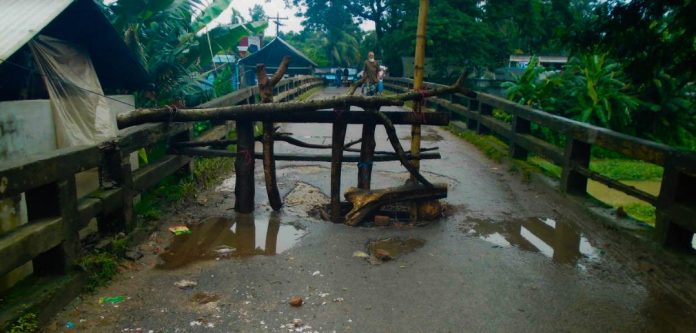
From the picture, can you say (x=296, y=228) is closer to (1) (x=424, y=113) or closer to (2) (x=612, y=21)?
(1) (x=424, y=113)

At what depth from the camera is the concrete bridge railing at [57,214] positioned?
318 cm

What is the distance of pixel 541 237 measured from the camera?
5.48 metres

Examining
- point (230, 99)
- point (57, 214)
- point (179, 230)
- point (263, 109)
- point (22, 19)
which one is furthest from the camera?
point (230, 99)

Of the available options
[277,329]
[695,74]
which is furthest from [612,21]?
[277,329]

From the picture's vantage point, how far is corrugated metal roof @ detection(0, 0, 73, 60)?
5484 mm

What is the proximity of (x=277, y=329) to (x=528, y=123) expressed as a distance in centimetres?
621

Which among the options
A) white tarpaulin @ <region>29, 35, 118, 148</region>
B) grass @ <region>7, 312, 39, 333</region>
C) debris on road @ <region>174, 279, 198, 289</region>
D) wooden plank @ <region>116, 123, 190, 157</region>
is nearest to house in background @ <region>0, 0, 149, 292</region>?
white tarpaulin @ <region>29, 35, 118, 148</region>

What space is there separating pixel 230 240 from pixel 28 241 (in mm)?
2164

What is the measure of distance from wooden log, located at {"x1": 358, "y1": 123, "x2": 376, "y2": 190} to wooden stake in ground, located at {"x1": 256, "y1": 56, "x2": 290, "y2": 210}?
3.30 feet

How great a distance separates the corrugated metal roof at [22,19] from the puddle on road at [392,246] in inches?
158

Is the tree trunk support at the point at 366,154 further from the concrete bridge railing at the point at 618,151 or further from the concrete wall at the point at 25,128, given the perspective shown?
the concrete wall at the point at 25,128

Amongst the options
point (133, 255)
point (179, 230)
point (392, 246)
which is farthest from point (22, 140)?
point (392, 246)

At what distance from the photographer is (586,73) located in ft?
39.2

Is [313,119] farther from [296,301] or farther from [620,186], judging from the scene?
[620,186]
